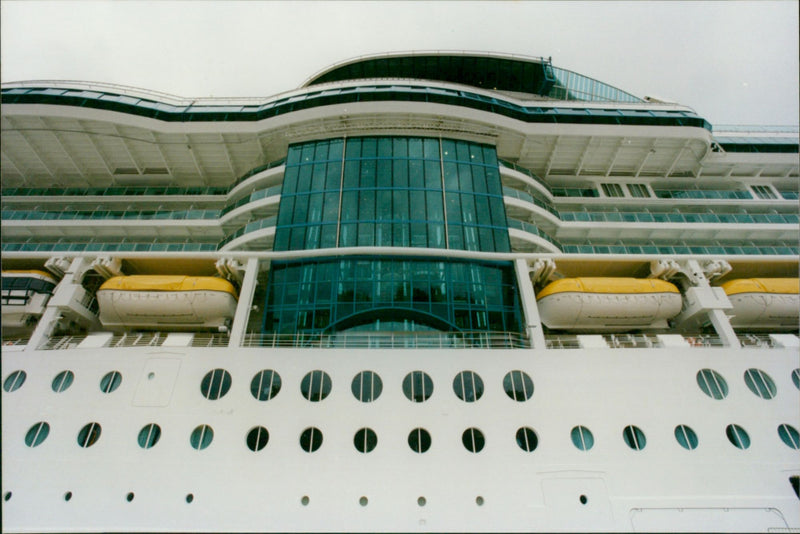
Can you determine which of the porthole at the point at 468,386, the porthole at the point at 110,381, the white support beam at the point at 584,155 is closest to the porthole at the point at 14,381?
the porthole at the point at 110,381

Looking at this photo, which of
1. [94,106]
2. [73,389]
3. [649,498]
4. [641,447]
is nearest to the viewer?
[649,498]

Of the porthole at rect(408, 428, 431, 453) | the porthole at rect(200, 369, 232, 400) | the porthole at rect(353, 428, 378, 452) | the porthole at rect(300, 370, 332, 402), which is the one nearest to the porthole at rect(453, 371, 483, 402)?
the porthole at rect(408, 428, 431, 453)

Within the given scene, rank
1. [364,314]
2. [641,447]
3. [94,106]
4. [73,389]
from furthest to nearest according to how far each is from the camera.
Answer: [94,106], [364,314], [73,389], [641,447]

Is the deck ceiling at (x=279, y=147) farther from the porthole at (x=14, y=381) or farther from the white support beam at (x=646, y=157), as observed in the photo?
the porthole at (x=14, y=381)

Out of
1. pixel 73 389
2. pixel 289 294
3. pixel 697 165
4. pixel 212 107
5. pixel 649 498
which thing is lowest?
pixel 649 498

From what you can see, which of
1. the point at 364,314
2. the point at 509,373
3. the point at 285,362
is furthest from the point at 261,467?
the point at 509,373

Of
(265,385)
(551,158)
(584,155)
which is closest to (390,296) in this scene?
(265,385)

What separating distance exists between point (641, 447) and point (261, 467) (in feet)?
→ 30.3

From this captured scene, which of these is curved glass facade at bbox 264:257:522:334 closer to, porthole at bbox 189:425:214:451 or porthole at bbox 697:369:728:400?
porthole at bbox 189:425:214:451

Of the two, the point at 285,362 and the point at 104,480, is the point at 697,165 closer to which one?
the point at 285,362

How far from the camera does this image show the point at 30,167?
21.3 m

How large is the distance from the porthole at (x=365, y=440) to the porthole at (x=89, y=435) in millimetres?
6484

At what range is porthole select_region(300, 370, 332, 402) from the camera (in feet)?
37.1

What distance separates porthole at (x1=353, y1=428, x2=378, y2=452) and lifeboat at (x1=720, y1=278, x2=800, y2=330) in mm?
12550
